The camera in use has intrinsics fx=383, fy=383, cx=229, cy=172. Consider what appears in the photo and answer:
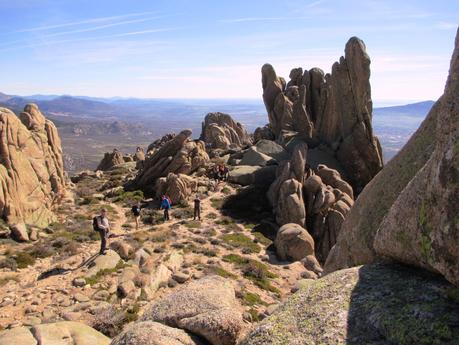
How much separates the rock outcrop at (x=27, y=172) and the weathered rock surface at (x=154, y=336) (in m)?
26.2

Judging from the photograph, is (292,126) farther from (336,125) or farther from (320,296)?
(320,296)

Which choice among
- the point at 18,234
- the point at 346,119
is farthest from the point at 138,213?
the point at 346,119

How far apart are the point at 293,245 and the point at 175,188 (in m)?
18.9

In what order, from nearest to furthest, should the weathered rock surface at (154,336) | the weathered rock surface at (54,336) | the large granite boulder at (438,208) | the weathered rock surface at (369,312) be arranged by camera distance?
the large granite boulder at (438,208) → the weathered rock surface at (369,312) → the weathered rock surface at (154,336) → the weathered rock surface at (54,336)

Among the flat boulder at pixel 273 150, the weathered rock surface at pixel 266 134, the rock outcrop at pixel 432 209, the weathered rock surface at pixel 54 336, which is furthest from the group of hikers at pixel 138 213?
the weathered rock surface at pixel 266 134

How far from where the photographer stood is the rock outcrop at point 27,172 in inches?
1326

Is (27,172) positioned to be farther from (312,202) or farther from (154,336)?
(154,336)

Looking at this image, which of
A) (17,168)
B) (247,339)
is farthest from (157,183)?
(247,339)

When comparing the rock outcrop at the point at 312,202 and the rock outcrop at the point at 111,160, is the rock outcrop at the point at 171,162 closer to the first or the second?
the rock outcrop at the point at 312,202

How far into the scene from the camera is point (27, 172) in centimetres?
3675

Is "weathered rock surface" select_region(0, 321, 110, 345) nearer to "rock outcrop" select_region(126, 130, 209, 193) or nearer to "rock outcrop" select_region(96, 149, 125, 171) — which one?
"rock outcrop" select_region(126, 130, 209, 193)

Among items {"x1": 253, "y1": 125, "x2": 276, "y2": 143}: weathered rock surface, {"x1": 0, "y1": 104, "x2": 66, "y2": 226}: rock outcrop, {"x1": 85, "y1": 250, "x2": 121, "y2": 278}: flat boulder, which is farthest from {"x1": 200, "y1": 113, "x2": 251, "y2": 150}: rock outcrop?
{"x1": 85, "y1": 250, "x2": 121, "y2": 278}: flat boulder

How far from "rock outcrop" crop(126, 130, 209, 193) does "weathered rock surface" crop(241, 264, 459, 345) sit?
1807 inches

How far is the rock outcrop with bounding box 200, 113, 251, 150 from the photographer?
99938mm
